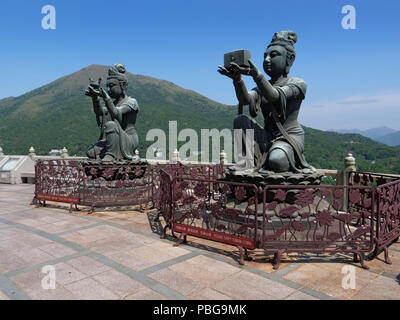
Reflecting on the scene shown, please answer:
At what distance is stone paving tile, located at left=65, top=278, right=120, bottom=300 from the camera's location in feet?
10.5

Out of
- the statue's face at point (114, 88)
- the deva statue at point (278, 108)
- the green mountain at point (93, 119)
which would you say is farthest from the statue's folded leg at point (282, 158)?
the green mountain at point (93, 119)

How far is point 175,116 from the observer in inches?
1825

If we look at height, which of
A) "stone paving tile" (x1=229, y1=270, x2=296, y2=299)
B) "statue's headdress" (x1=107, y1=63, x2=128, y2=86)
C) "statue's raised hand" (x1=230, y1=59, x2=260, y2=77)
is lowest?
"stone paving tile" (x1=229, y1=270, x2=296, y2=299)

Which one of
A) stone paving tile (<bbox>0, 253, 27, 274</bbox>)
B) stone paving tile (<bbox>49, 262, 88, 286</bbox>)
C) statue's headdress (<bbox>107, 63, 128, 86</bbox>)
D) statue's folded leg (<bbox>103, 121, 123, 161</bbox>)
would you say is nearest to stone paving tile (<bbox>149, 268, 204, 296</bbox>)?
stone paving tile (<bbox>49, 262, 88, 286</bbox>)

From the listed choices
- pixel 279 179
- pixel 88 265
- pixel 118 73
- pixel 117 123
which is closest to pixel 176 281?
pixel 88 265

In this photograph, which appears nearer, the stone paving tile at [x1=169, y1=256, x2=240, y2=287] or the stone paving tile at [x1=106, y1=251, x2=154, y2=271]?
the stone paving tile at [x1=169, y1=256, x2=240, y2=287]

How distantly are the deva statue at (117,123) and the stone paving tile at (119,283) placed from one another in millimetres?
5663

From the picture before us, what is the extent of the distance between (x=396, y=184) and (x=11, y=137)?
47627mm

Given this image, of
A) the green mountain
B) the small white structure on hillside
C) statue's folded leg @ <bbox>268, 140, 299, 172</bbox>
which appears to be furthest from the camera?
the green mountain

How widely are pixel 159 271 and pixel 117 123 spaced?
6136 mm

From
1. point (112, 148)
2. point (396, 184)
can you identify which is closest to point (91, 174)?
point (112, 148)

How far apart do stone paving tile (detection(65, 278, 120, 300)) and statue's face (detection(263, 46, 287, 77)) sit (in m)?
4.42

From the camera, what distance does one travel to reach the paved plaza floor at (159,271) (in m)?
3.32

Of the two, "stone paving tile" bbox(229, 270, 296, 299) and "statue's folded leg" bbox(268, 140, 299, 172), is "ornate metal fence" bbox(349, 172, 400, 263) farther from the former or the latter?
"stone paving tile" bbox(229, 270, 296, 299)
